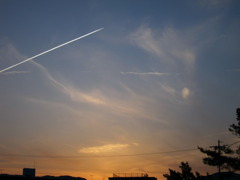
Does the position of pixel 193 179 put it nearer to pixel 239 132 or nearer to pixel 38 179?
pixel 239 132

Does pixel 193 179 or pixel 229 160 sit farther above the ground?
pixel 229 160

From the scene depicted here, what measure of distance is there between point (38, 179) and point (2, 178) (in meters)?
6.73

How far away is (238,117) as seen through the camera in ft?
146

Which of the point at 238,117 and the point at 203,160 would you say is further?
the point at 203,160

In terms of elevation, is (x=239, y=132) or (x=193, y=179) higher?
(x=239, y=132)

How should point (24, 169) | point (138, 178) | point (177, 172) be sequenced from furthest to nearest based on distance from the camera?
1. point (177, 172)
2. point (138, 178)
3. point (24, 169)

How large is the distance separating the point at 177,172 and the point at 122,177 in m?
15.0

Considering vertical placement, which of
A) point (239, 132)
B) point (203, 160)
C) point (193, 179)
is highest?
point (239, 132)

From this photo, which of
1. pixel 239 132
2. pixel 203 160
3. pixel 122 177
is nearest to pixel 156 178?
pixel 122 177

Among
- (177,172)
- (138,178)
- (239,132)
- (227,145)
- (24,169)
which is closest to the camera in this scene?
(239,132)

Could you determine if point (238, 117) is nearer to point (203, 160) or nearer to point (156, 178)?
point (203, 160)

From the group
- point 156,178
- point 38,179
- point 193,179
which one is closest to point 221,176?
point 193,179

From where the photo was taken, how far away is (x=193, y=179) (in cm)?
6131

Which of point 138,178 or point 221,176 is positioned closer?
point 221,176
